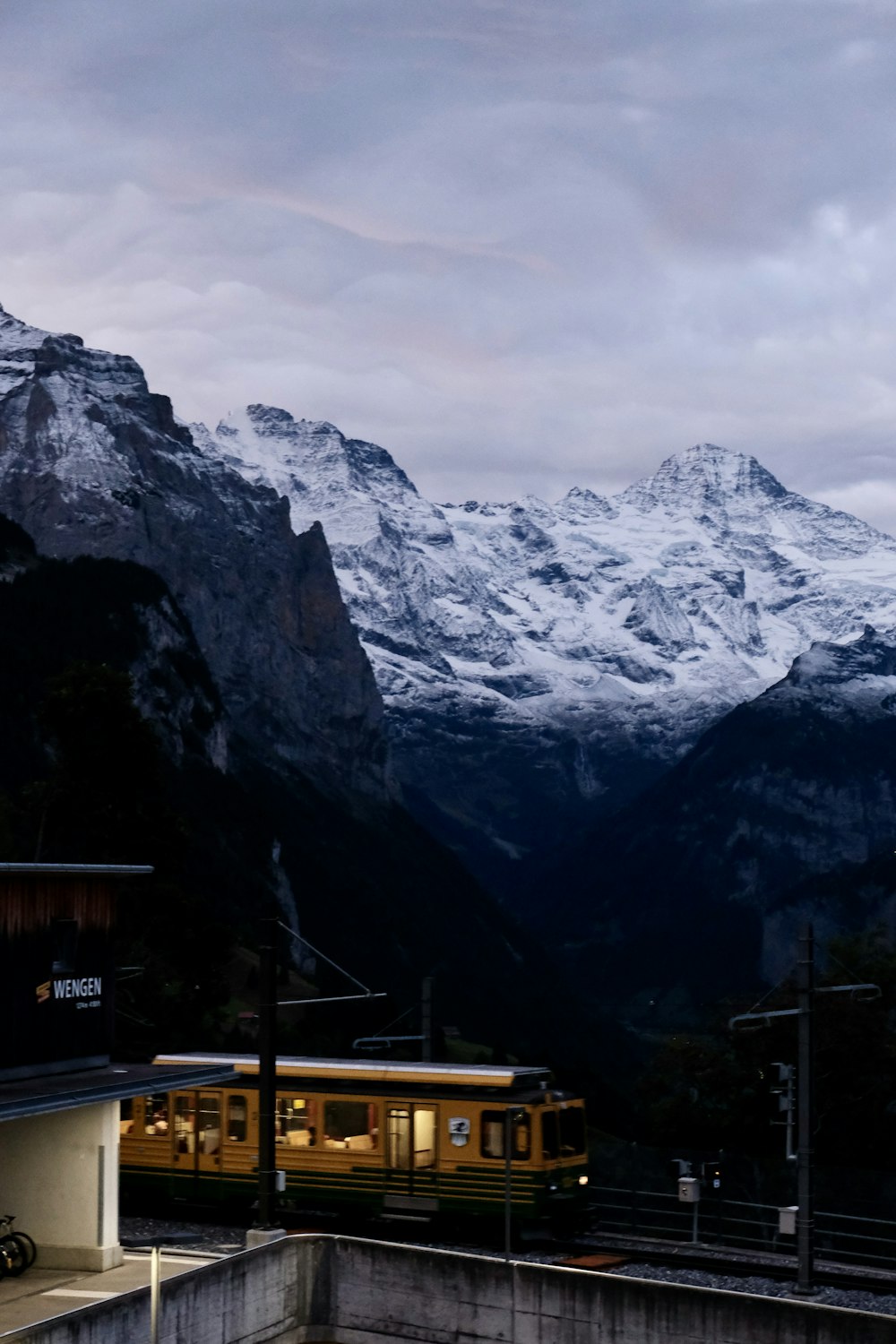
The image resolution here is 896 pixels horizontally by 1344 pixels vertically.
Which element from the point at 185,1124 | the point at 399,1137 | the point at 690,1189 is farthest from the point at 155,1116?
the point at 690,1189

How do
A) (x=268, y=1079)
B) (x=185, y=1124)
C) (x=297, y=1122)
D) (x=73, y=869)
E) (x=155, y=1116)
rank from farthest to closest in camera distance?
(x=155, y=1116) → (x=185, y=1124) → (x=297, y=1122) → (x=73, y=869) → (x=268, y=1079)

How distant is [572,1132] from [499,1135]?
6.39ft

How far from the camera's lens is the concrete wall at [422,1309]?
2567cm

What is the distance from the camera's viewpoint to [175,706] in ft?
621

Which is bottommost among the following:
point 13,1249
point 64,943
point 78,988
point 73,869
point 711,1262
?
point 711,1262

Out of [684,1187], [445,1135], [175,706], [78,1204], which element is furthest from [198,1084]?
[175,706]

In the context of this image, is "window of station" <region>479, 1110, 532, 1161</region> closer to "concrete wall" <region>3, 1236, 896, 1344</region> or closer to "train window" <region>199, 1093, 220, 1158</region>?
"concrete wall" <region>3, 1236, 896, 1344</region>

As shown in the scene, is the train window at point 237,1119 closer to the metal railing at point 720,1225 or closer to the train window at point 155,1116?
the train window at point 155,1116

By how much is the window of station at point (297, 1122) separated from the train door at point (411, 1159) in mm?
2077

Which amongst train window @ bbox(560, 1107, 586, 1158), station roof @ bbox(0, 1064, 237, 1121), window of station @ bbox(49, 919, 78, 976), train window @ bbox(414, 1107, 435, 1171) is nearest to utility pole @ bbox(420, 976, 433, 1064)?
train window @ bbox(414, 1107, 435, 1171)

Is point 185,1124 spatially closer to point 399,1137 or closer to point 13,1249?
point 399,1137

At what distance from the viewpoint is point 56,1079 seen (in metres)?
32.4

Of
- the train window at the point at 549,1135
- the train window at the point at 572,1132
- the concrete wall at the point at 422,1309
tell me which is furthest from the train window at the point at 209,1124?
the concrete wall at the point at 422,1309

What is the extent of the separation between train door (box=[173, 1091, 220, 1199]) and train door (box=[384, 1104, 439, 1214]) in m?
4.62
